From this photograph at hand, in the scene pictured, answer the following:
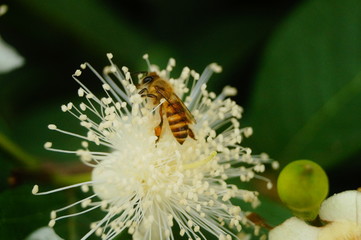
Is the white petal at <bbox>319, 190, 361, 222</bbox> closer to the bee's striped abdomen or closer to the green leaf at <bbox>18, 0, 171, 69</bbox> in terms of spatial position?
the bee's striped abdomen

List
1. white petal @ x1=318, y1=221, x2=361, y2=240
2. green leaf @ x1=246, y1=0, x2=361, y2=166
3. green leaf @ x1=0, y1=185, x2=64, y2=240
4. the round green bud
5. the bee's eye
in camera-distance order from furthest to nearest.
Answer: green leaf @ x1=246, y1=0, x2=361, y2=166 < the bee's eye < green leaf @ x1=0, y1=185, x2=64, y2=240 < white petal @ x1=318, y1=221, x2=361, y2=240 < the round green bud

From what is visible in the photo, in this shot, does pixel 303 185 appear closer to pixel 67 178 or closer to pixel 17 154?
pixel 67 178

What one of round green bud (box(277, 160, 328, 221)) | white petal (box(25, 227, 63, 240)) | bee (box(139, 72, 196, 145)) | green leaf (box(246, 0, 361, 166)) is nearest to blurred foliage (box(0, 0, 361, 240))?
green leaf (box(246, 0, 361, 166))

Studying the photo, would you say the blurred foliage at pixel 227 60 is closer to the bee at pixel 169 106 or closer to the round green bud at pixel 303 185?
the bee at pixel 169 106

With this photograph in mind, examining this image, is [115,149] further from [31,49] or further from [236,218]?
[31,49]

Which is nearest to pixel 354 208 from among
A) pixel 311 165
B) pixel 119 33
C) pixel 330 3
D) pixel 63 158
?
pixel 311 165

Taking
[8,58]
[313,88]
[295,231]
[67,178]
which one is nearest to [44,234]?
[67,178]

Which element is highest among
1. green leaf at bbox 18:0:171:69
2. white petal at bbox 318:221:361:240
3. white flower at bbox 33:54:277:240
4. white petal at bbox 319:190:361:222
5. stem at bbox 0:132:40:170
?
green leaf at bbox 18:0:171:69

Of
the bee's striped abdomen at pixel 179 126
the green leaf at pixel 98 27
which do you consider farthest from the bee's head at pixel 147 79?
the green leaf at pixel 98 27
